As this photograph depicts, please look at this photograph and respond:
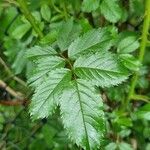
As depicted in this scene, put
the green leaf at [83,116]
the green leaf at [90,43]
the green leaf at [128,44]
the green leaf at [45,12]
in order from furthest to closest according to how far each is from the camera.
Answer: the green leaf at [45,12] → the green leaf at [128,44] → the green leaf at [90,43] → the green leaf at [83,116]

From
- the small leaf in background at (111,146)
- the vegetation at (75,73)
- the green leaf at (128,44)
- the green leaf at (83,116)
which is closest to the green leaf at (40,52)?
the vegetation at (75,73)

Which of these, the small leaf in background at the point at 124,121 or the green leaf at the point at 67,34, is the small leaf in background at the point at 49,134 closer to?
the small leaf in background at the point at 124,121

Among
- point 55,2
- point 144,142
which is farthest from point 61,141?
point 55,2

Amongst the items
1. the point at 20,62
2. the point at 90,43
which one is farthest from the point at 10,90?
the point at 90,43

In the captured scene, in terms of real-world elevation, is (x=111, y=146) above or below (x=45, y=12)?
below

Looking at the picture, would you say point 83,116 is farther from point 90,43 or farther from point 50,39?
point 50,39

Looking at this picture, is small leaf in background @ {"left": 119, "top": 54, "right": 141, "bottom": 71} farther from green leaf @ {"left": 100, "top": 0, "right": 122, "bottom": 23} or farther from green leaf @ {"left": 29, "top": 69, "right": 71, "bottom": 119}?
green leaf @ {"left": 29, "top": 69, "right": 71, "bottom": 119}
